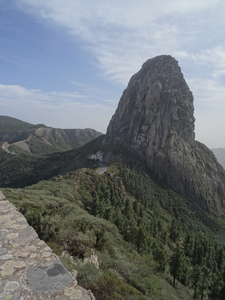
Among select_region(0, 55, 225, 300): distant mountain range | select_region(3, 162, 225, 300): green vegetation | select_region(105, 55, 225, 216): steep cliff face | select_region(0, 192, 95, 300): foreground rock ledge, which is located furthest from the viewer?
select_region(105, 55, 225, 216): steep cliff face

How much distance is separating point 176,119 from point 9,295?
131 m

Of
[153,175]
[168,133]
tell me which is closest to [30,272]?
[153,175]

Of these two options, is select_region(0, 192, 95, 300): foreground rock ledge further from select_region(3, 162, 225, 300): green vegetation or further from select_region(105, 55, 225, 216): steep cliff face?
select_region(105, 55, 225, 216): steep cliff face

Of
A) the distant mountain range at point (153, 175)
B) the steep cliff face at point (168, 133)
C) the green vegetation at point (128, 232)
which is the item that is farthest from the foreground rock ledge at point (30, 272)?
the steep cliff face at point (168, 133)

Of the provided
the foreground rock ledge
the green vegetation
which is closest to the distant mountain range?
the green vegetation

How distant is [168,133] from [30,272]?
400 feet

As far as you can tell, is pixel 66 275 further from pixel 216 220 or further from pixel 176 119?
pixel 176 119

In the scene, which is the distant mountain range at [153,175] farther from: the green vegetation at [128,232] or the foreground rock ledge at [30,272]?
the foreground rock ledge at [30,272]

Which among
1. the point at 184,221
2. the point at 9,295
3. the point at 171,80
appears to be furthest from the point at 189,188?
the point at 9,295

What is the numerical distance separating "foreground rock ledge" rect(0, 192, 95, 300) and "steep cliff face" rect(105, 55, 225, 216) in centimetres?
11008

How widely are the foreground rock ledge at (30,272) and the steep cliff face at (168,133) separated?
361 ft

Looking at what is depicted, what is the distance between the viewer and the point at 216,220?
317 feet

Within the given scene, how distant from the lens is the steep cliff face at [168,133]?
364 ft

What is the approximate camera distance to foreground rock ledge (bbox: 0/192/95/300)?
4121 millimetres
